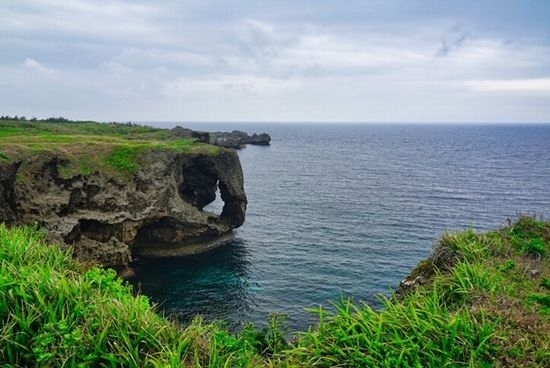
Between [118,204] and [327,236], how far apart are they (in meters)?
23.3

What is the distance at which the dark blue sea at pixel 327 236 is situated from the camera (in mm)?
38031

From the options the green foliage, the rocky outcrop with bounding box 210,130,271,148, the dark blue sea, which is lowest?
the dark blue sea

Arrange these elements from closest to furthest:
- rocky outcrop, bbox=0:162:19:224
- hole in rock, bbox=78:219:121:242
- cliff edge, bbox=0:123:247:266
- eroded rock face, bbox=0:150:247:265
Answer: rocky outcrop, bbox=0:162:19:224 → eroded rock face, bbox=0:150:247:265 → cliff edge, bbox=0:123:247:266 → hole in rock, bbox=78:219:121:242

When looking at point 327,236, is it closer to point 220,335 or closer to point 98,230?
point 98,230

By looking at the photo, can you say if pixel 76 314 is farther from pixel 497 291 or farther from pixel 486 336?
pixel 497 291

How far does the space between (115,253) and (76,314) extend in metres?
33.5

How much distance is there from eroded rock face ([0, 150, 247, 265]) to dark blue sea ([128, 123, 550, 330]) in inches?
132

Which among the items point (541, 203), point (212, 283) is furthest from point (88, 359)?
point (541, 203)

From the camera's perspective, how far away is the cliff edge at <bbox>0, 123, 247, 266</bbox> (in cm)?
3853

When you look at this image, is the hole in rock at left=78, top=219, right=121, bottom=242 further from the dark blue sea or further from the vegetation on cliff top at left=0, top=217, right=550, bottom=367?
the vegetation on cliff top at left=0, top=217, right=550, bottom=367

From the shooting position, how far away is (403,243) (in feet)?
163

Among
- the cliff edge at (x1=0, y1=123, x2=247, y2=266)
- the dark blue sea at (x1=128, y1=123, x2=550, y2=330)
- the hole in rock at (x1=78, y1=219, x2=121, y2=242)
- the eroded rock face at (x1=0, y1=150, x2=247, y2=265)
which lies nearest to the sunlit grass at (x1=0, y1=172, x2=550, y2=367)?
the dark blue sea at (x1=128, y1=123, x2=550, y2=330)

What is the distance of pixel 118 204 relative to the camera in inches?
1726

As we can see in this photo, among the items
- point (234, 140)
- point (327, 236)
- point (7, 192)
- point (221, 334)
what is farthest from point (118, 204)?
point (234, 140)
